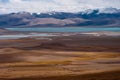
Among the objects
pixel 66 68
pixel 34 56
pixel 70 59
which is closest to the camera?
pixel 66 68

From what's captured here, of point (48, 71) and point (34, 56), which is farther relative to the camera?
point (34, 56)

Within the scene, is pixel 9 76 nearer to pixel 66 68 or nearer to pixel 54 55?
pixel 66 68

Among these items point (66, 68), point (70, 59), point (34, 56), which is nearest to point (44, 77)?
point (66, 68)

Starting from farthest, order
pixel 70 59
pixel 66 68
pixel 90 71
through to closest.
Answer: pixel 70 59 → pixel 66 68 → pixel 90 71

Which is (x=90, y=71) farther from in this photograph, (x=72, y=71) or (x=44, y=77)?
(x=44, y=77)

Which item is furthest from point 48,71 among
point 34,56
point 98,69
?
point 34,56

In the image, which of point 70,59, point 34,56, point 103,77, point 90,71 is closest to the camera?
point 103,77

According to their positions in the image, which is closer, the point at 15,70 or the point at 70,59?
the point at 15,70

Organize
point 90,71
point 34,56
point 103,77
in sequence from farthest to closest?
point 34,56 < point 90,71 < point 103,77
